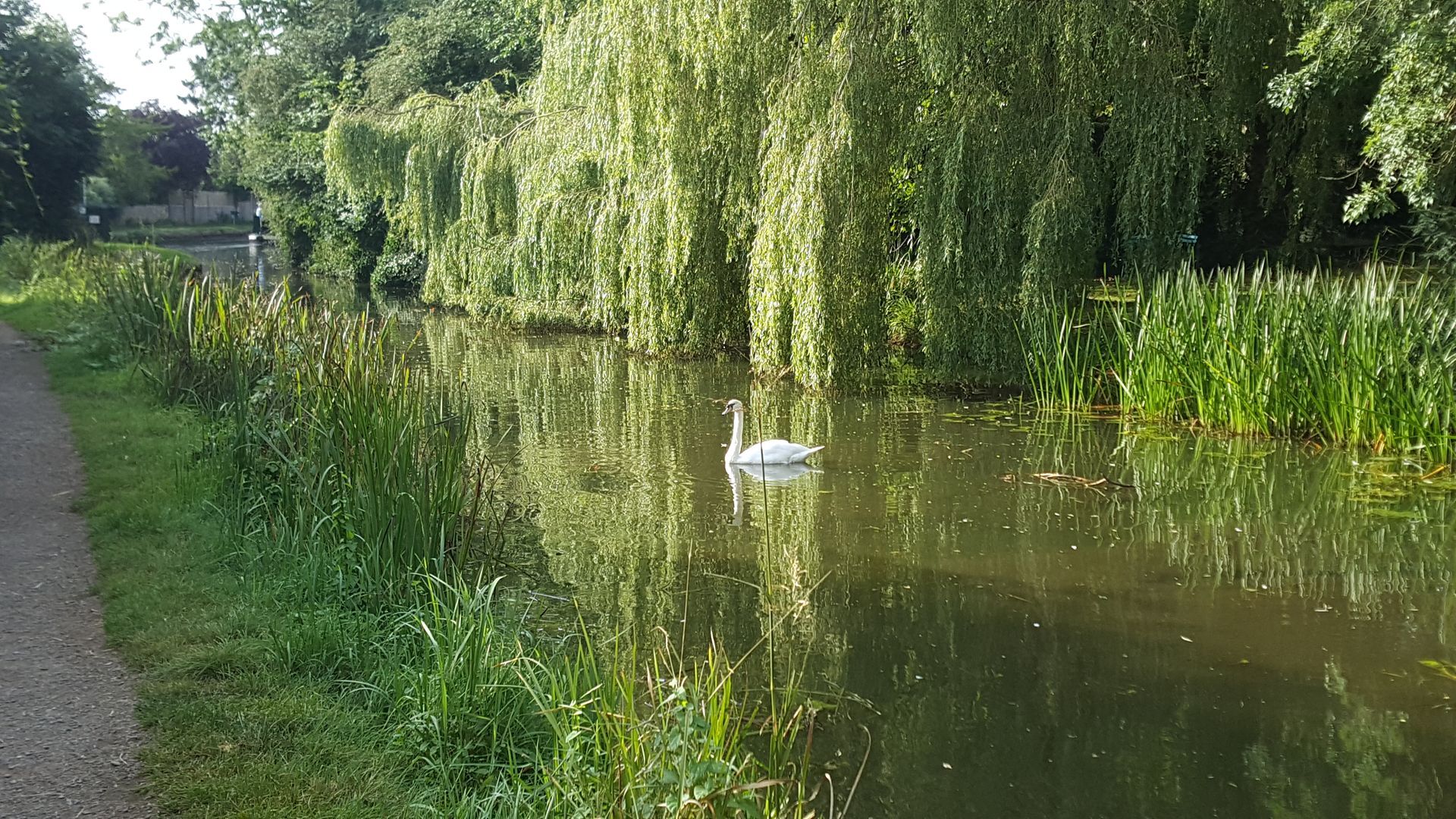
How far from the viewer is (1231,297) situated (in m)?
10.4

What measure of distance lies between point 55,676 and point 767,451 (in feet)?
18.8

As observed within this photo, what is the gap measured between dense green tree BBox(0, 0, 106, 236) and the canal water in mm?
7023

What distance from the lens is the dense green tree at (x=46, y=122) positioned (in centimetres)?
1321

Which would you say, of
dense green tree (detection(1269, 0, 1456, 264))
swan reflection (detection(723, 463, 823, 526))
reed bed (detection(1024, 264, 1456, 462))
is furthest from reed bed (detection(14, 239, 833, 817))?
dense green tree (detection(1269, 0, 1456, 264))

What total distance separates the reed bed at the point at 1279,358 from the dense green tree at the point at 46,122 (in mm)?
11475

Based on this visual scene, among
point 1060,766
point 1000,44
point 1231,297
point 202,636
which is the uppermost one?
point 1000,44

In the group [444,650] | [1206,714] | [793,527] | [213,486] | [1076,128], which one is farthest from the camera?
[1076,128]

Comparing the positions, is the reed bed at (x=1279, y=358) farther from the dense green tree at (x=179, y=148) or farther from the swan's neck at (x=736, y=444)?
the dense green tree at (x=179, y=148)

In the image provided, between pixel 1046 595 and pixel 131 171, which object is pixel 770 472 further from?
pixel 131 171

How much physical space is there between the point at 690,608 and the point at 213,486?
2.86 m

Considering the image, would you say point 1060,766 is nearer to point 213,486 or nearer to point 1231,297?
point 213,486

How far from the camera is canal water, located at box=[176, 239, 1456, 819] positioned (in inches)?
182

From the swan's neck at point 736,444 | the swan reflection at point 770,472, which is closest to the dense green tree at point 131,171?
the swan's neck at point 736,444

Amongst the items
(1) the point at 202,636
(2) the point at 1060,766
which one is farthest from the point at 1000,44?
(1) the point at 202,636
